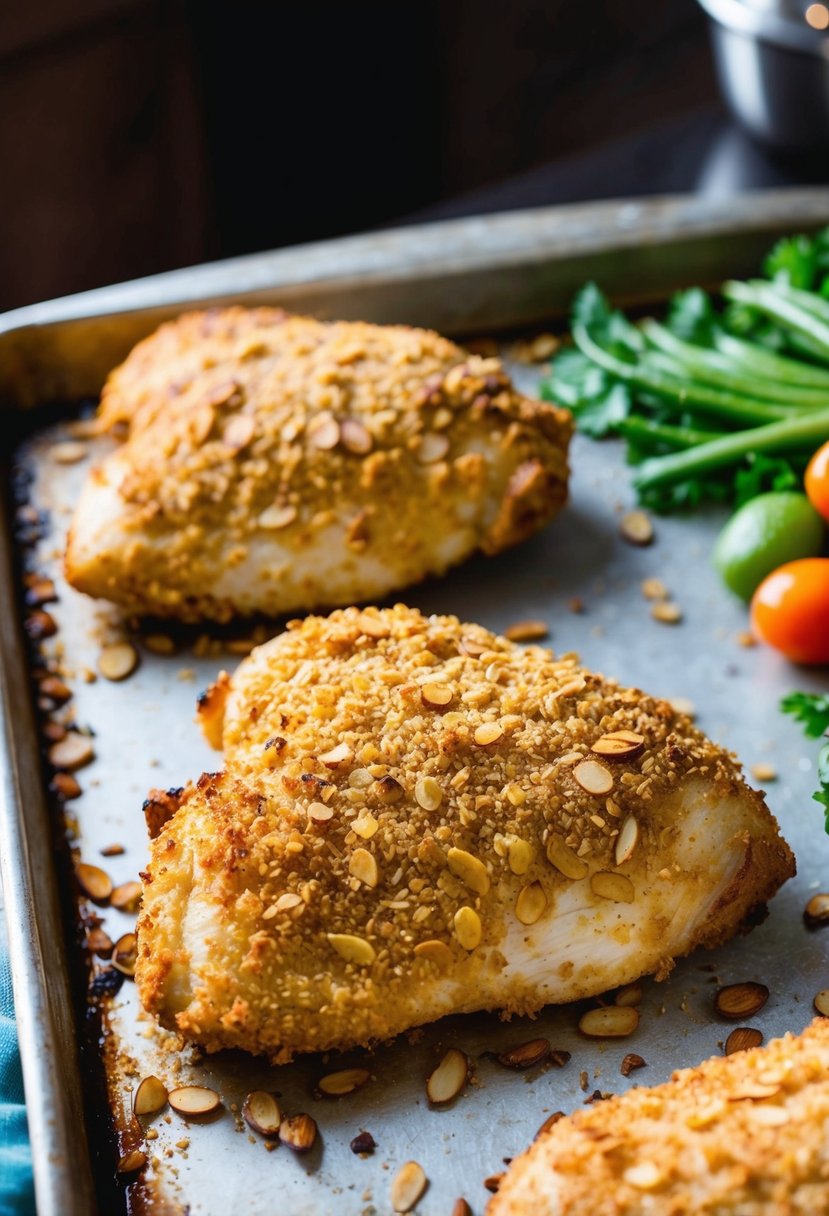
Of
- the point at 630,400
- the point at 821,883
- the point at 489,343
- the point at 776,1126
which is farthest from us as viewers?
the point at 489,343

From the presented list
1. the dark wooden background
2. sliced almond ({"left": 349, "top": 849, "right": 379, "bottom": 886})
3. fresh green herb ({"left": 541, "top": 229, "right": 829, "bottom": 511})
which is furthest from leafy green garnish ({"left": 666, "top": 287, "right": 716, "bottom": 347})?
sliced almond ({"left": 349, "top": 849, "right": 379, "bottom": 886})

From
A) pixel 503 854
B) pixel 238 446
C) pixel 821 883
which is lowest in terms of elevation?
pixel 821 883

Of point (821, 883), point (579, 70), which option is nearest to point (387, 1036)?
point (821, 883)

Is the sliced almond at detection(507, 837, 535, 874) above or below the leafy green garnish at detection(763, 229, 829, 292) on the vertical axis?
below

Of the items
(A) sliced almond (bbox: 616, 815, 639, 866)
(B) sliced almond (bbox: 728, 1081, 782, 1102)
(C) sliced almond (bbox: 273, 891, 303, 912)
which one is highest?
(C) sliced almond (bbox: 273, 891, 303, 912)

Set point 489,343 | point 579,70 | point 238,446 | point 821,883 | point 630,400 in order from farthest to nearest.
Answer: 1. point 579,70
2. point 489,343
3. point 630,400
4. point 238,446
5. point 821,883

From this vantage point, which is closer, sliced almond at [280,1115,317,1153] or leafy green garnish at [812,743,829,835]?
sliced almond at [280,1115,317,1153]

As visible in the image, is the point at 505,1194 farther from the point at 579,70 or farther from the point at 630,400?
→ the point at 579,70

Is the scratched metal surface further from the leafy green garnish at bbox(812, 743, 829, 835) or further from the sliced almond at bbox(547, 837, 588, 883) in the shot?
the sliced almond at bbox(547, 837, 588, 883)
